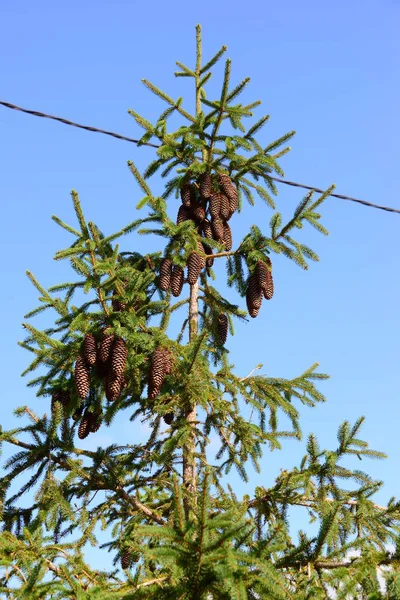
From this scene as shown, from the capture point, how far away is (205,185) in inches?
346

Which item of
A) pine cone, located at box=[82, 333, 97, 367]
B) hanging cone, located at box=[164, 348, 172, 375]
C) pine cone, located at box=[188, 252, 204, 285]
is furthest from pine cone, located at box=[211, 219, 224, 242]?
pine cone, located at box=[82, 333, 97, 367]

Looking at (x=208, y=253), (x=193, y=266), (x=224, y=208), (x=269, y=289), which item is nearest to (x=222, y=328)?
(x=208, y=253)

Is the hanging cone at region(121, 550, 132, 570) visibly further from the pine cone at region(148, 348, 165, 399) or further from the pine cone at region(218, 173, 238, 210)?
the pine cone at region(218, 173, 238, 210)

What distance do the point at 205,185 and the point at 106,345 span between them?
2.77 meters

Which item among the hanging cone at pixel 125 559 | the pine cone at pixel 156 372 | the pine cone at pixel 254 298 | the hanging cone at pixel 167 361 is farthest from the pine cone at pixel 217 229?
the hanging cone at pixel 125 559

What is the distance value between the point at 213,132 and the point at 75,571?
5.45 meters

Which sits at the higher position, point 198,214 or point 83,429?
point 198,214

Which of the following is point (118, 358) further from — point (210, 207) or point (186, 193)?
point (186, 193)

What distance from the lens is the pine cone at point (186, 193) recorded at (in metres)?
8.90

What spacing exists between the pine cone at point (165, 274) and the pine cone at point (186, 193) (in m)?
1.03

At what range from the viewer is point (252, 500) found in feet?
25.1

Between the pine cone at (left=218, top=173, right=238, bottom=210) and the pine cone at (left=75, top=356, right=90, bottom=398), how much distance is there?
296cm

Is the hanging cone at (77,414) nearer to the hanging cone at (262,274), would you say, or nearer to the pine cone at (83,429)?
the pine cone at (83,429)

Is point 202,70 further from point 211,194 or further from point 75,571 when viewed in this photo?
point 75,571
